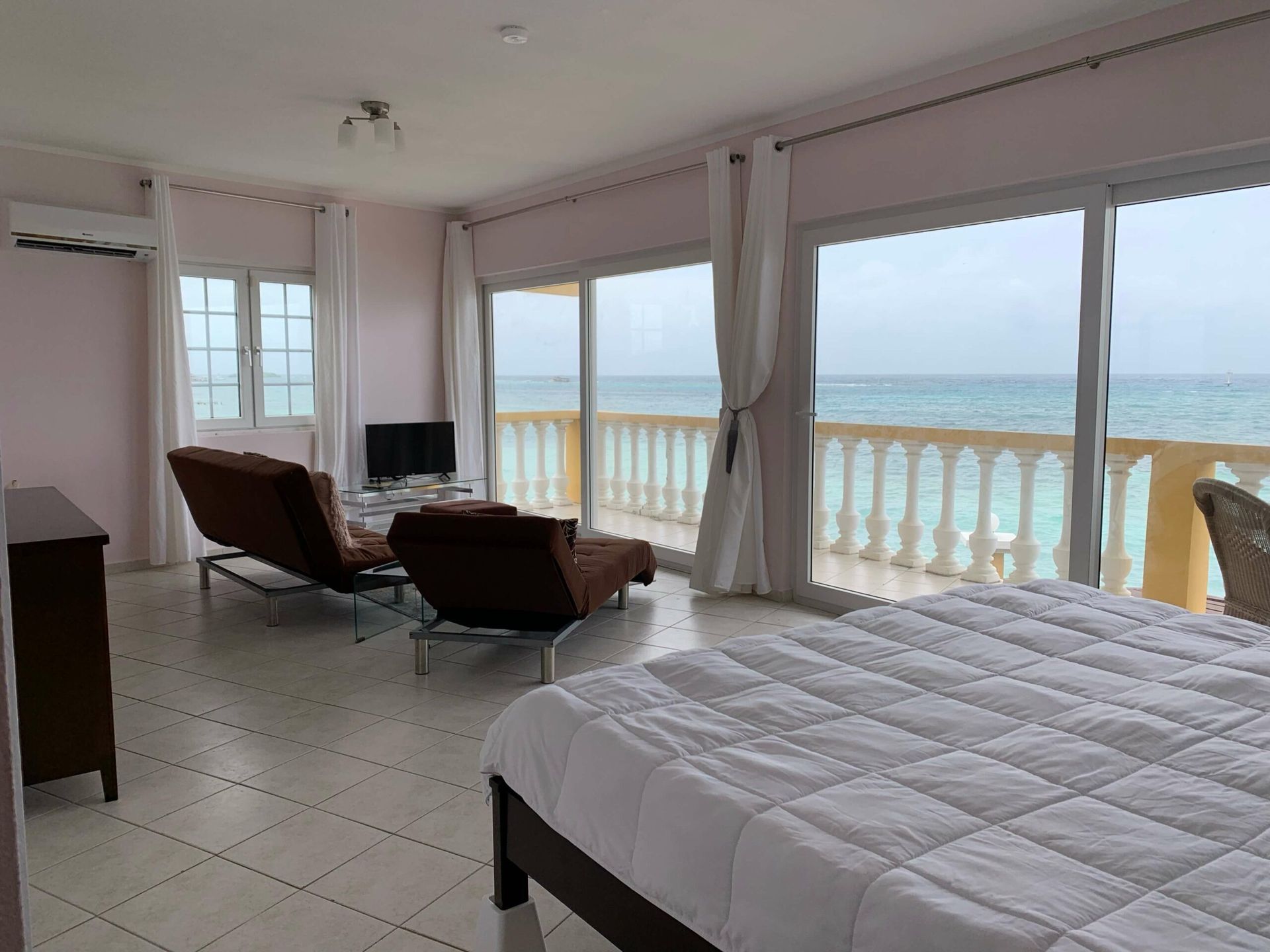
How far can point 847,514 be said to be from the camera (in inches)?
195

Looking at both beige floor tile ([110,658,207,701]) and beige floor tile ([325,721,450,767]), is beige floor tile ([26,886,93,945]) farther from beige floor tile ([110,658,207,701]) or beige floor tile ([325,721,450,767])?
beige floor tile ([110,658,207,701])

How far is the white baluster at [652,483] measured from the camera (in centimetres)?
631

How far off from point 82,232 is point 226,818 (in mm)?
4270

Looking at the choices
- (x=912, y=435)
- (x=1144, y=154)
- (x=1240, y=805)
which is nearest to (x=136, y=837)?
(x=1240, y=805)

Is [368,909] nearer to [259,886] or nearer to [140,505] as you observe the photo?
[259,886]

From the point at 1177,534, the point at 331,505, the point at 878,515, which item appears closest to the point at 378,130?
the point at 331,505

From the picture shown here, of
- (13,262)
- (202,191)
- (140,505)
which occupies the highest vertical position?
(202,191)

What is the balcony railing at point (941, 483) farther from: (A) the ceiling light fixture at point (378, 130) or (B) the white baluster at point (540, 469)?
(A) the ceiling light fixture at point (378, 130)

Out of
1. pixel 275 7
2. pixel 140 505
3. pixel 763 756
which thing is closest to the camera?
pixel 763 756

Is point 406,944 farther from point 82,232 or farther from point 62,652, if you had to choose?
point 82,232

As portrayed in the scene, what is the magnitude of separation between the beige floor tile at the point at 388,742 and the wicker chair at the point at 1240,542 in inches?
106

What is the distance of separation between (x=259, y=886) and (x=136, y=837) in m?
0.51

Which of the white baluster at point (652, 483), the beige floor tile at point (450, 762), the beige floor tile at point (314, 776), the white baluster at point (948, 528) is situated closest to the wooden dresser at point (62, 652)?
the beige floor tile at point (314, 776)

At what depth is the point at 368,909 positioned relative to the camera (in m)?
2.17
